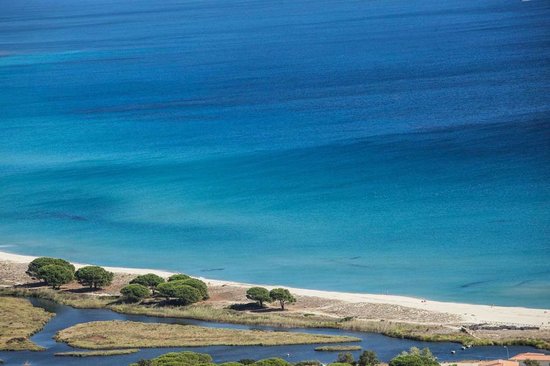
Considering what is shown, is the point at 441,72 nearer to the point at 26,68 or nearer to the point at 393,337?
the point at 26,68

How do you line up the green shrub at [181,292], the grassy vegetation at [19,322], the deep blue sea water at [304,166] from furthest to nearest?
the deep blue sea water at [304,166] → the green shrub at [181,292] → the grassy vegetation at [19,322]

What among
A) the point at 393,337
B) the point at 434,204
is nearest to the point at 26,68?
the point at 434,204

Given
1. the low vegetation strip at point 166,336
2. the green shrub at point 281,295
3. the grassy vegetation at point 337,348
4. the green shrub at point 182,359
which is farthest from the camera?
the green shrub at point 281,295

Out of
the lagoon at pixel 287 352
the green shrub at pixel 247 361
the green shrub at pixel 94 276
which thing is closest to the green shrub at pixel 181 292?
the green shrub at pixel 94 276

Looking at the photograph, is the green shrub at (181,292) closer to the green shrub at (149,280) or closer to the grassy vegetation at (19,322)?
the green shrub at (149,280)

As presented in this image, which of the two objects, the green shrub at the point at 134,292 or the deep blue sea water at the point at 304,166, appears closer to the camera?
the green shrub at the point at 134,292

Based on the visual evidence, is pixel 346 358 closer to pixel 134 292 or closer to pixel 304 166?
pixel 134 292

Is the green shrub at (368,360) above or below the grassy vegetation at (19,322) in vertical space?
below
